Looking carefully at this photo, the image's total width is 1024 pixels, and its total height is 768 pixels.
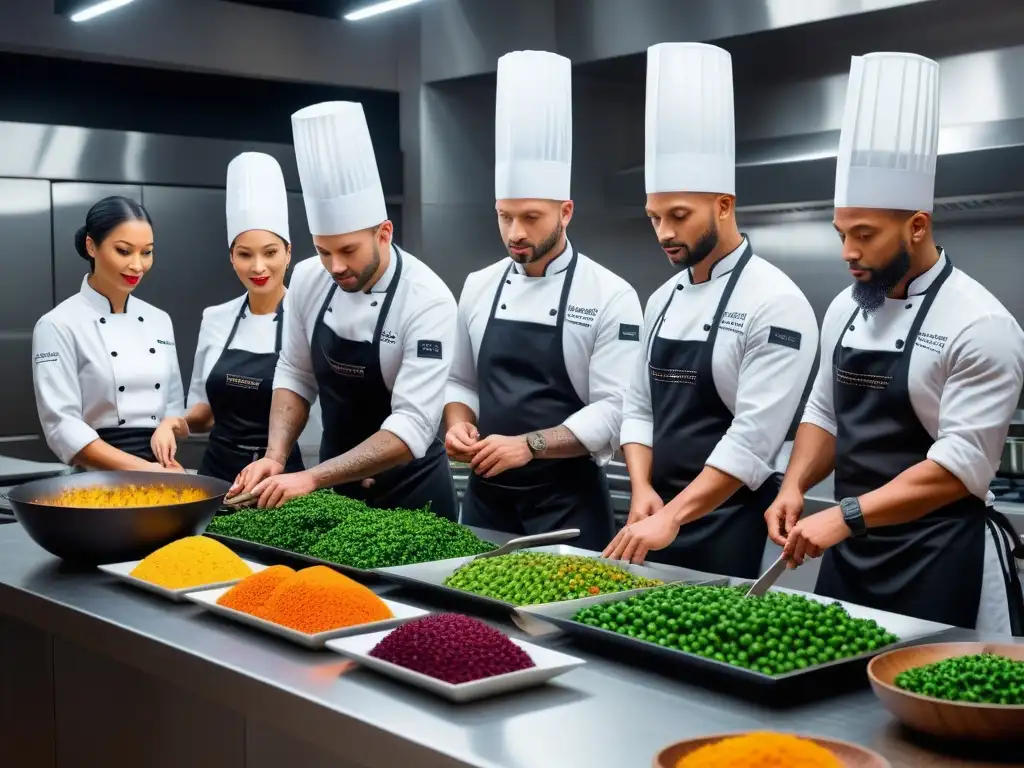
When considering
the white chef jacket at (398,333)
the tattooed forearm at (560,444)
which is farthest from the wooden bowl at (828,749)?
the white chef jacket at (398,333)

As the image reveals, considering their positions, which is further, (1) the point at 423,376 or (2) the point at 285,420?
(2) the point at 285,420

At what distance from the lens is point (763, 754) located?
3.91 feet

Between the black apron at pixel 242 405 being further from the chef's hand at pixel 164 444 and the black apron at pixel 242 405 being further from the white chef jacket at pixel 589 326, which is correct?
the white chef jacket at pixel 589 326

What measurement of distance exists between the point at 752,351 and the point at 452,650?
1.30 meters

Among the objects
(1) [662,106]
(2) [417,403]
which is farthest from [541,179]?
(2) [417,403]

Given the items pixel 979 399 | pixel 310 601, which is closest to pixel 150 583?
pixel 310 601

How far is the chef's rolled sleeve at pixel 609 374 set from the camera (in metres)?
3.04

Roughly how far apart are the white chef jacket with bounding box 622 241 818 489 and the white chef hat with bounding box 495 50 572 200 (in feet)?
1.83

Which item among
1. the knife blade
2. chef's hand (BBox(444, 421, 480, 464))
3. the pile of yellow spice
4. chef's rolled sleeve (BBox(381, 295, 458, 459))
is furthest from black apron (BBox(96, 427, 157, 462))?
the knife blade

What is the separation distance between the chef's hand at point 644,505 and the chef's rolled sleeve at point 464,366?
31.0 inches

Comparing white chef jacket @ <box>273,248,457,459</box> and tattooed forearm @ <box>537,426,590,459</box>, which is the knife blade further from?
white chef jacket @ <box>273,248,457,459</box>

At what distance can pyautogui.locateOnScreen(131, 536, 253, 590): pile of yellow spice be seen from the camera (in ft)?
7.20

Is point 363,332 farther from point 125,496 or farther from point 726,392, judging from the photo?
point 726,392

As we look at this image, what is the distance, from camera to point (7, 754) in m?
2.48
